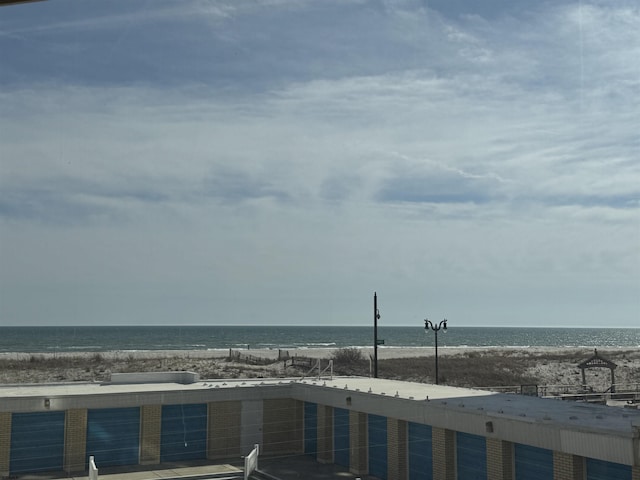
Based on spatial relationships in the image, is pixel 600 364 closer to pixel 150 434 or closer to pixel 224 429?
pixel 224 429

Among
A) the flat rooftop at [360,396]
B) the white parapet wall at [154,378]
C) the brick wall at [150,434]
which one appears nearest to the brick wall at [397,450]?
the flat rooftop at [360,396]

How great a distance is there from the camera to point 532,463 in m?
18.7

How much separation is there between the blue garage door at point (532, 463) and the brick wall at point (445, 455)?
2508mm

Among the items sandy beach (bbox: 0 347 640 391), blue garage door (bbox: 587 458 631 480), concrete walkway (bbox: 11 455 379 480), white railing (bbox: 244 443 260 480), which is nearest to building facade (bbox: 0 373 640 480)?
blue garage door (bbox: 587 458 631 480)

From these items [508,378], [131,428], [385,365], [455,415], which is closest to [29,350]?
[385,365]

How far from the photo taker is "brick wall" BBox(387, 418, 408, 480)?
76.7 ft

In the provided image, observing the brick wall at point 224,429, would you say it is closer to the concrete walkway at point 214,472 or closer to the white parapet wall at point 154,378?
the concrete walkway at point 214,472

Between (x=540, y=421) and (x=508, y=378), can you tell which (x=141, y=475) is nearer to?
(x=540, y=421)

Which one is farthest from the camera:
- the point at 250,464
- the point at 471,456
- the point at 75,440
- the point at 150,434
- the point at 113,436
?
the point at 150,434

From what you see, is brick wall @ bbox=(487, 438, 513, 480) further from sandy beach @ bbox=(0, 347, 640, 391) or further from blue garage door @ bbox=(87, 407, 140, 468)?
sandy beach @ bbox=(0, 347, 640, 391)

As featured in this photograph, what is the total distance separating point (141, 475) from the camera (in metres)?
25.0

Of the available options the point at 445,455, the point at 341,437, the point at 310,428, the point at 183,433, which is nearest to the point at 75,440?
the point at 183,433

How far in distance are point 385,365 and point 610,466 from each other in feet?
240

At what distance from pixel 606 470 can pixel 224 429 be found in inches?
627
